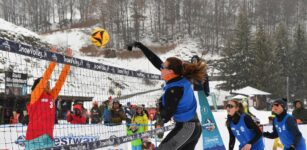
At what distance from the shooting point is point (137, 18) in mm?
75875

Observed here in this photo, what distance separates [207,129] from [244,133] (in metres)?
2.69

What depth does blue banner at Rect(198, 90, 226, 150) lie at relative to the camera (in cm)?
827

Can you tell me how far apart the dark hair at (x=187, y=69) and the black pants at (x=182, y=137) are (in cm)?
43

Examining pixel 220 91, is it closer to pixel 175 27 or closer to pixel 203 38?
pixel 203 38

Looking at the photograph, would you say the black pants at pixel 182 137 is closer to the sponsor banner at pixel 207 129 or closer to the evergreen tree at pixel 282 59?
the sponsor banner at pixel 207 129

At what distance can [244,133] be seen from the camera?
5.65 meters

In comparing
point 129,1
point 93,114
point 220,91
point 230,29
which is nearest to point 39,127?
point 93,114

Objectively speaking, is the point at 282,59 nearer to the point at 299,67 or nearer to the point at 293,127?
the point at 299,67

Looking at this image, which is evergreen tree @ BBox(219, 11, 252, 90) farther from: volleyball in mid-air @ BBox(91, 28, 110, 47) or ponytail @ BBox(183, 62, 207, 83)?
ponytail @ BBox(183, 62, 207, 83)

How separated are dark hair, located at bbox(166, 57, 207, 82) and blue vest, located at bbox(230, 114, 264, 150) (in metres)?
2.12

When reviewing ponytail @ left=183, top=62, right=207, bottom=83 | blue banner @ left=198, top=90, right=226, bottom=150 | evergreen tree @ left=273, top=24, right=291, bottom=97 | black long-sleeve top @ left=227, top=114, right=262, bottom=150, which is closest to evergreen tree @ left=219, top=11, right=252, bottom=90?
evergreen tree @ left=273, top=24, right=291, bottom=97

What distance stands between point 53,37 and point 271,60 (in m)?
34.9

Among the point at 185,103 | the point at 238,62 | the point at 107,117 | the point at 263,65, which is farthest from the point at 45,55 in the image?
the point at 238,62

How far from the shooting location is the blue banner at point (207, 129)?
8273mm
